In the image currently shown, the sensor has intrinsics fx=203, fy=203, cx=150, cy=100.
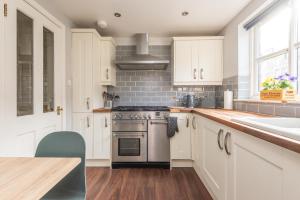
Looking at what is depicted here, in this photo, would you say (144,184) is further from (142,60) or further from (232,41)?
(232,41)

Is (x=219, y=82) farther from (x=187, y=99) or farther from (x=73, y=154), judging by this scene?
Result: (x=73, y=154)

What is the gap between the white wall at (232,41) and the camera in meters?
2.57

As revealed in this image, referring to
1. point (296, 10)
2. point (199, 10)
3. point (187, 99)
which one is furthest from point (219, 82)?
point (296, 10)

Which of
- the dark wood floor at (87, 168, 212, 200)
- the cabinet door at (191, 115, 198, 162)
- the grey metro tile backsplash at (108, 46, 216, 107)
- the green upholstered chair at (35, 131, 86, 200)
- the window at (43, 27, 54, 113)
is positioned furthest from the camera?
the grey metro tile backsplash at (108, 46, 216, 107)

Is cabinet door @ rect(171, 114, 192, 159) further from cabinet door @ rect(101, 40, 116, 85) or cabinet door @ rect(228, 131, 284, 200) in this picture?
cabinet door @ rect(228, 131, 284, 200)

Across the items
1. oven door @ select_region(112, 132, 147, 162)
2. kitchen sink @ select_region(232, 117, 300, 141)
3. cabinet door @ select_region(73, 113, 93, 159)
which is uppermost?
kitchen sink @ select_region(232, 117, 300, 141)

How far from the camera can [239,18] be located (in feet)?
9.02

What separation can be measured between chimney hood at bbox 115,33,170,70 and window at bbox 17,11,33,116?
1388mm

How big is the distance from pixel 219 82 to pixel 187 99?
0.60m

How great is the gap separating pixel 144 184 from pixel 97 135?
105 centimetres

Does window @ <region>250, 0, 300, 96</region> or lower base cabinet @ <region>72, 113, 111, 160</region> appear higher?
window @ <region>250, 0, 300, 96</region>

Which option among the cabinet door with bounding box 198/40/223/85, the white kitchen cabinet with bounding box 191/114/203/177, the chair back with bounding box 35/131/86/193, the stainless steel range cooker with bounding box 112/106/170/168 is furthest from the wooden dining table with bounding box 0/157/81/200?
the cabinet door with bounding box 198/40/223/85

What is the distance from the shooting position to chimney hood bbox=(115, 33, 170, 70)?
323 centimetres

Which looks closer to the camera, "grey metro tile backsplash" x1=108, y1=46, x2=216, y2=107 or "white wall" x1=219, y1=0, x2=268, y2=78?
"white wall" x1=219, y1=0, x2=268, y2=78
